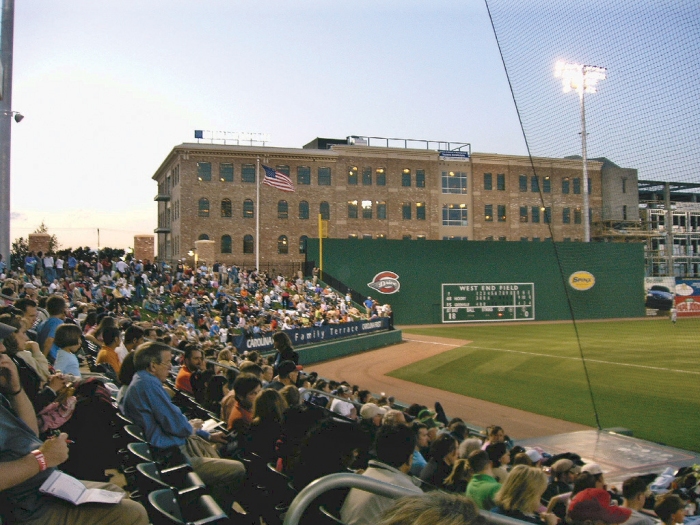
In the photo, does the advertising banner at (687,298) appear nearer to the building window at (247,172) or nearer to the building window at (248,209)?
the building window at (248,209)

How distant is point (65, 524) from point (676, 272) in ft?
222

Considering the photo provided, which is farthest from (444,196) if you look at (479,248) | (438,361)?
(438,361)

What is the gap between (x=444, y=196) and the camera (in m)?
52.6

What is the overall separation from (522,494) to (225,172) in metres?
44.8

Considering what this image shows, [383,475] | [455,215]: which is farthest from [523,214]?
[383,475]

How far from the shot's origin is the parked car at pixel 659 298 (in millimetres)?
49812

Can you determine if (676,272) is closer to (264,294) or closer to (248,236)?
(248,236)

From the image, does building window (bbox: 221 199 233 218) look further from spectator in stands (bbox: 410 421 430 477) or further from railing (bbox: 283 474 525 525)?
railing (bbox: 283 474 525 525)

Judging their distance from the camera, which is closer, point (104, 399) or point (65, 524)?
point (65, 524)

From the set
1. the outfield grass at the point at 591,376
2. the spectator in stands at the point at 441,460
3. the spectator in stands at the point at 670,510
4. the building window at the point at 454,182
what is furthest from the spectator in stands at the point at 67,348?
the building window at the point at 454,182

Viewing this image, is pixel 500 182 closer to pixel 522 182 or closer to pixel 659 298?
pixel 522 182

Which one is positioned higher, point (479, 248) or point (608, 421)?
point (479, 248)

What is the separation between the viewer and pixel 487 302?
44625 millimetres

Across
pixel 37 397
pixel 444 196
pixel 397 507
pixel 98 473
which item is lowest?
pixel 98 473
